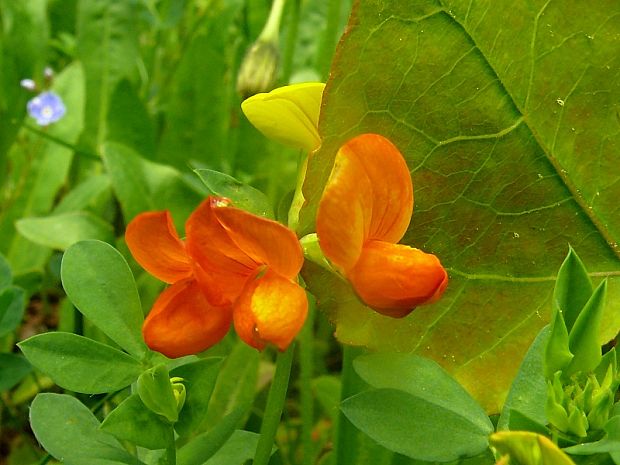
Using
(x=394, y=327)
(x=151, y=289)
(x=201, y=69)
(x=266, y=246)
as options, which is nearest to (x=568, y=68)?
(x=394, y=327)

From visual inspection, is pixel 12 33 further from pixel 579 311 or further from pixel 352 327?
pixel 579 311

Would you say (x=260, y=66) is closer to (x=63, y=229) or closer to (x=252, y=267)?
(x=63, y=229)

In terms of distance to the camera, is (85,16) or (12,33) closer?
(12,33)

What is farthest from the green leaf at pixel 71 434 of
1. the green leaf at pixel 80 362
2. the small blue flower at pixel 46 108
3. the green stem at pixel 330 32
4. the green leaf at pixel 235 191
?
the small blue flower at pixel 46 108

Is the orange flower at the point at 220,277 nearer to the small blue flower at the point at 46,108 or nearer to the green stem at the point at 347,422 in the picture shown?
the green stem at the point at 347,422

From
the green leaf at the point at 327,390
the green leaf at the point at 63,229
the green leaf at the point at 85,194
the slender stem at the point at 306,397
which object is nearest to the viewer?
the slender stem at the point at 306,397

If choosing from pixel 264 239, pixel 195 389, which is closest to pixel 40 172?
pixel 195 389
